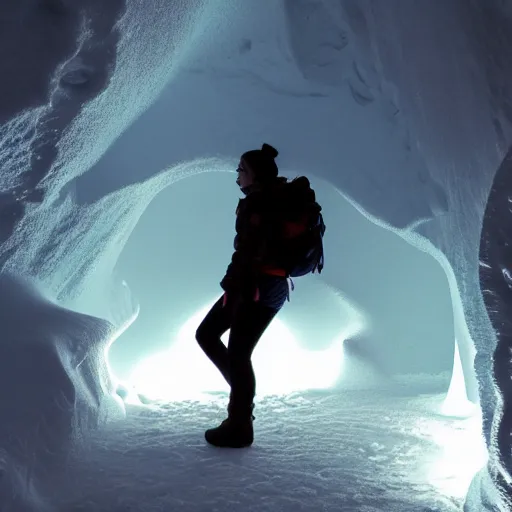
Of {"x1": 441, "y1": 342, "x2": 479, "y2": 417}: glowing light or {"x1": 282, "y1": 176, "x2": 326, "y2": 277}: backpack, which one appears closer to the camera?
{"x1": 282, "y1": 176, "x2": 326, "y2": 277}: backpack

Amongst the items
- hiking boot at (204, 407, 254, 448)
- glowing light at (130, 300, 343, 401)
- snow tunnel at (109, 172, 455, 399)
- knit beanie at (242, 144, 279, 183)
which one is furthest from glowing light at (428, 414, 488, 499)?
glowing light at (130, 300, 343, 401)

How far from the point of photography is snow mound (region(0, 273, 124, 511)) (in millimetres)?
1512

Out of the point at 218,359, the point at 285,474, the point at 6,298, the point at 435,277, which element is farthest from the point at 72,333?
the point at 435,277

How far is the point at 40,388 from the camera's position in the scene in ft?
5.79

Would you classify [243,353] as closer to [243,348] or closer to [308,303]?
[243,348]

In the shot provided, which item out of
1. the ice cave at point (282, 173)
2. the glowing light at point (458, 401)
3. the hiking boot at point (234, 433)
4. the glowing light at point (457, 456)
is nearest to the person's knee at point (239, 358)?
the hiking boot at point (234, 433)

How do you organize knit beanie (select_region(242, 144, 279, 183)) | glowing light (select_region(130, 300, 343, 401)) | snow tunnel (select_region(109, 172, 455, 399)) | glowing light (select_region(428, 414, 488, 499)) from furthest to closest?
glowing light (select_region(130, 300, 343, 401)) → snow tunnel (select_region(109, 172, 455, 399)) → knit beanie (select_region(242, 144, 279, 183)) → glowing light (select_region(428, 414, 488, 499))

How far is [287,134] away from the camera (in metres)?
3.40

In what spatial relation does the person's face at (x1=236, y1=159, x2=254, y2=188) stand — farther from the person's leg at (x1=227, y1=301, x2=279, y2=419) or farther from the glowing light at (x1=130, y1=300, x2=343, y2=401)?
the glowing light at (x1=130, y1=300, x2=343, y2=401)

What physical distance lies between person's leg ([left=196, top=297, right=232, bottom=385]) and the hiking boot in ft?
0.55

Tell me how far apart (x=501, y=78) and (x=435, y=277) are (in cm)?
316

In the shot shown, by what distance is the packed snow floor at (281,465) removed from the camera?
1.55 metres

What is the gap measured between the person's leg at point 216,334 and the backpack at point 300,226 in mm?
327

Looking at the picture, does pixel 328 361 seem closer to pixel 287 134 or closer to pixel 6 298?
pixel 287 134
